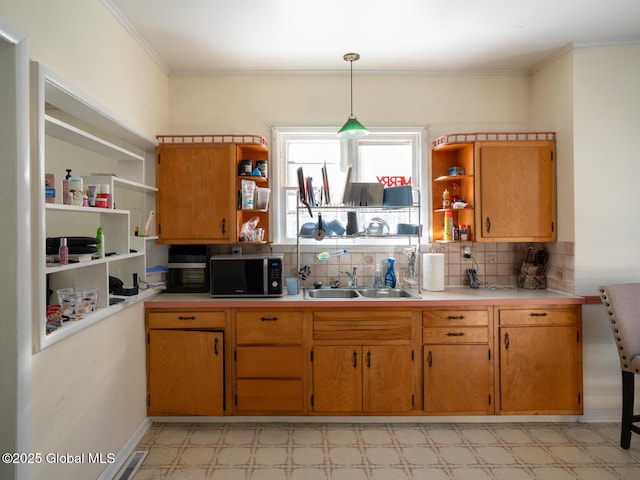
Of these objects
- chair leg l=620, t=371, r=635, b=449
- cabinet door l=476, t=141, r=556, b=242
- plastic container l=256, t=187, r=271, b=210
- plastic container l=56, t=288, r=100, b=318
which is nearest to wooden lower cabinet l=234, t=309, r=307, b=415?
plastic container l=256, t=187, r=271, b=210

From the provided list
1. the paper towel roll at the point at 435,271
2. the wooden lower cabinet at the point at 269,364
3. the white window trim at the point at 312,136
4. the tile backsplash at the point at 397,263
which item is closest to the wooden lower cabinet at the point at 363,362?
the wooden lower cabinet at the point at 269,364

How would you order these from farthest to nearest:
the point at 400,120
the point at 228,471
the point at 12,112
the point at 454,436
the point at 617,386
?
the point at 400,120
the point at 617,386
the point at 454,436
the point at 228,471
the point at 12,112

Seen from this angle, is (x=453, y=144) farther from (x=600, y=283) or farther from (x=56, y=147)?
(x=56, y=147)

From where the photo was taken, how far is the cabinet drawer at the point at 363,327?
2.53 meters

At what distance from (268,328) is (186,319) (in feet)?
1.95

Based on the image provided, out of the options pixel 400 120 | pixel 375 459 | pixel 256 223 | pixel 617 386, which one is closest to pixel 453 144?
pixel 400 120

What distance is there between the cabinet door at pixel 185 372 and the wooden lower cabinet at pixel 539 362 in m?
2.03

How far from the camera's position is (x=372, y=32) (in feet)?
8.18

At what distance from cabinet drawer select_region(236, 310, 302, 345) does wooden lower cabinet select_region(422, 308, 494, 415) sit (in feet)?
3.04

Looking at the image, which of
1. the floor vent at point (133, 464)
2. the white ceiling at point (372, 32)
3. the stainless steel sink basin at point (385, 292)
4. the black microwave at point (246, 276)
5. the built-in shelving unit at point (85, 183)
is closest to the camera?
the built-in shelving unit at point (85, 183)

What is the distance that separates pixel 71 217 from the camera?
227 cm

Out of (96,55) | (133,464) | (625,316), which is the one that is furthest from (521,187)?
(133,464)

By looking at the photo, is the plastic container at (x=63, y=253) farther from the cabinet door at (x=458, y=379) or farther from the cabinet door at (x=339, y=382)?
the cabinet door at (x=458, y=379)

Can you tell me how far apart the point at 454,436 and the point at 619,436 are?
111 cm
